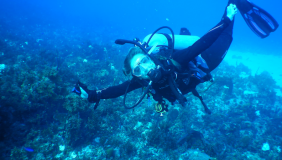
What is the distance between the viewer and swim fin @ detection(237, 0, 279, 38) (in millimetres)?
4062

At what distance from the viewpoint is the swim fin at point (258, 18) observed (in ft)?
13.3

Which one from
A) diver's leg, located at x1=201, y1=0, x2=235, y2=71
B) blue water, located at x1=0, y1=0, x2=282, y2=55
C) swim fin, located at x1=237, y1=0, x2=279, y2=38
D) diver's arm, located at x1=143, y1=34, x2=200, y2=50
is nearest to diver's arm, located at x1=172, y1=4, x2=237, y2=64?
diver's arm, located at x1=143, y1=34, x2=200, y2=50

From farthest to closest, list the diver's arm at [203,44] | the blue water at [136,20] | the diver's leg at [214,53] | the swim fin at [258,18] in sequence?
the blue water at [136,20] → the diver's leg at [214,53] → the swim fin at [258,18] → the diver's arm at [203,44]

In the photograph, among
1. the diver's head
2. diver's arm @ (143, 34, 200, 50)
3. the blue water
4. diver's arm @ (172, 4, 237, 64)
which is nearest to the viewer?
the diver's head

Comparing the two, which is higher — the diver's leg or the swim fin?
the swim fin

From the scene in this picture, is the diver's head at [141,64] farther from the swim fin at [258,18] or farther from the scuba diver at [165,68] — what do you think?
the swim fin at [258,18]

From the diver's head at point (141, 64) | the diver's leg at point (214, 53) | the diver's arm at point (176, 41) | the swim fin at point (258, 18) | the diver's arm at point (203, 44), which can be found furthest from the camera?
the diver's leg at point (214, 53)

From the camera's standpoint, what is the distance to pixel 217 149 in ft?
18.3

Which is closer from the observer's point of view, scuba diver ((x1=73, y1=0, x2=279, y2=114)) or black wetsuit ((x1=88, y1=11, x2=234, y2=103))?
scuba diver ((x1=73, y1=0, x2=279, y2=114))

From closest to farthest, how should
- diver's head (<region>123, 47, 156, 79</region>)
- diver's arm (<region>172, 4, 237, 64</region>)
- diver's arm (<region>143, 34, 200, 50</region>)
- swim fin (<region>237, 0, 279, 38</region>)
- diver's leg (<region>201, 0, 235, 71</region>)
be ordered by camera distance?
1. diver's head (<region>123, 47, 156, 79</region>)
2. diver's arm (<region>172, 4, 237, 64</region>)
3. diver's arm (<region>143, 34, 200, 50</region>)
4. swim fin (<region>237, 0, 279, 38</region>)
5. diver's leg (<region>201, 0, 235, 71</region>)

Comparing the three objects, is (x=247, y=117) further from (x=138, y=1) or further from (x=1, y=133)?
(x=138, y=1)

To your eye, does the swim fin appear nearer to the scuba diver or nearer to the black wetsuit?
the scuba diver

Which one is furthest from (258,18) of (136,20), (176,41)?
(136,20)

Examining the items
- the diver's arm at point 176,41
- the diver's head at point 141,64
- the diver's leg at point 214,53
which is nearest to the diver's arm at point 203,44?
the diver's arm at point 176,41
